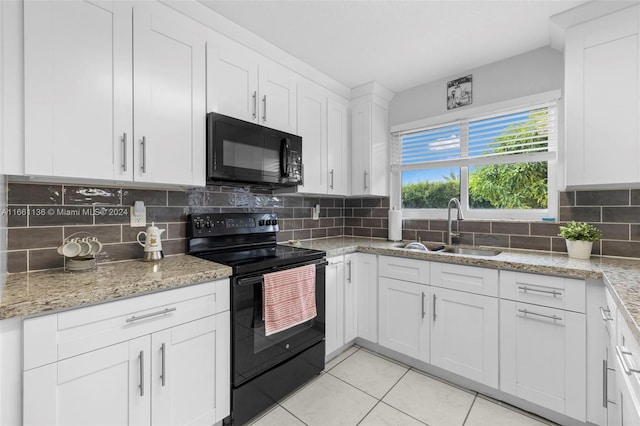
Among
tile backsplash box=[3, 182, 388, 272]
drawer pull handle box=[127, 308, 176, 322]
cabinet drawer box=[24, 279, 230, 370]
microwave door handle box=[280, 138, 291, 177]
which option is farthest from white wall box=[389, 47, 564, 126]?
drawer pull handle box=[127, 308, 176, 322]

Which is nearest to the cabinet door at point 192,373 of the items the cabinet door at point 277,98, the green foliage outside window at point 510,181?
the cabinet door at point 277,98

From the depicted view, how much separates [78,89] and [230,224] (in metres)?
1.14

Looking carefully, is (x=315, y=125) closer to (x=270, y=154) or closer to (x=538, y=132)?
(x=270, y=154)

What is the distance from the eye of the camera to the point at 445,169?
271 centimetres

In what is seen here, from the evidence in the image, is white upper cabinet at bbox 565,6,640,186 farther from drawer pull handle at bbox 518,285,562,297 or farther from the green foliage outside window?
drawer pull handle at bbox 518,285,562,297

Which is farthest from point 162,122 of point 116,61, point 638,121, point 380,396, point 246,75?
point 638,121

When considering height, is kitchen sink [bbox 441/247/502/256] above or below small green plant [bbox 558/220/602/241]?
below

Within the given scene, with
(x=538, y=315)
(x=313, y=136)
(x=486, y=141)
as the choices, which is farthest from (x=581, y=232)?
(x=313, y=136)

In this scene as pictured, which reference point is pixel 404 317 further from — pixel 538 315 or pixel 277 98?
pixel 277 98

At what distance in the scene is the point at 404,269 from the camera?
2205mm

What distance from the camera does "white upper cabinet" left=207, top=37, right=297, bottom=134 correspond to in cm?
177

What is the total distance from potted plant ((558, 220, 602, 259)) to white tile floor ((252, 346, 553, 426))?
3.37 ft

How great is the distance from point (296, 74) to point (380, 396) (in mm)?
2409

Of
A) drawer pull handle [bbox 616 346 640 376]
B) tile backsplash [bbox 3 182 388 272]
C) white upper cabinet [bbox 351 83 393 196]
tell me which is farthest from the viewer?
white upper cabinet [bbox 351 83 393 196]
